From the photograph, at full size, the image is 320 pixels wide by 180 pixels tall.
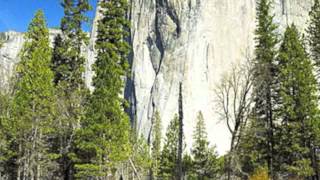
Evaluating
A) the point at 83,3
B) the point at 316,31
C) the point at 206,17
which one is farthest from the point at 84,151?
the point at 206,17

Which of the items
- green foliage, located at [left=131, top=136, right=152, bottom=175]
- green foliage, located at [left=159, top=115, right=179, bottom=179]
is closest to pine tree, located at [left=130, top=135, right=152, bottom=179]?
green foliage, located at [left=131, top=136, right=152, bottom=175]

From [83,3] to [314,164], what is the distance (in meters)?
18.6

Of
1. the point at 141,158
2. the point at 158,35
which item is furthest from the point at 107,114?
the point at 158,35

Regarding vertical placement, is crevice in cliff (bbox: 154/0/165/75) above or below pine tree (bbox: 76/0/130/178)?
above

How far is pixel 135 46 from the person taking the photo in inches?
3880

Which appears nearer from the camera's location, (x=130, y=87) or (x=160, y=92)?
(x=160, y=92)

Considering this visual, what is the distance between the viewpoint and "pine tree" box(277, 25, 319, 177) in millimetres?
31625

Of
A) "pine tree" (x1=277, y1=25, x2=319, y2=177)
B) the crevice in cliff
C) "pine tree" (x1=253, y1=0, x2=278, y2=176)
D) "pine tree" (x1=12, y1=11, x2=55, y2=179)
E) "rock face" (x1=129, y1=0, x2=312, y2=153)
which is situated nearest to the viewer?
"pine tree" (x1=12, y1=11, x2=55, y2=179)

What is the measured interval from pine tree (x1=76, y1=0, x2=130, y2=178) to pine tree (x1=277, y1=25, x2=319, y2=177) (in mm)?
11458

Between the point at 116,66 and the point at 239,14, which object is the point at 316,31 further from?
the point at 239,14

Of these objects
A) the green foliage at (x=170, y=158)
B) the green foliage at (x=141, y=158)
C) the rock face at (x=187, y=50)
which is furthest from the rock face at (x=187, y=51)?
the green foliage at (x=170, y=158)

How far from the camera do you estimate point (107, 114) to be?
26828 millimetres

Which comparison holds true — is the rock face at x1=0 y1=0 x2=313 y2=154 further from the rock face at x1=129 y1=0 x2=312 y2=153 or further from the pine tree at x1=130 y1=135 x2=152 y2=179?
the pine tree at x1=130 y1=135 x2=152 y2=179

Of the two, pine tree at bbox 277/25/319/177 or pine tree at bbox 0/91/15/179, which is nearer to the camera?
pine tree at bbox 0/91/15/179
